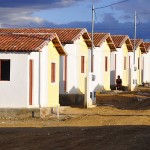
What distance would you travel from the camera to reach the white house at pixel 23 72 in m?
24.5

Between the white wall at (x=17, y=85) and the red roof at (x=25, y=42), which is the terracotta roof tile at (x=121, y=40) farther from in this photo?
the white wall at (x=17, y=85)

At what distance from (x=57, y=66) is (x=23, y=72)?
424cm

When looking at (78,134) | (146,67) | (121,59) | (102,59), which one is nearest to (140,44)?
(146,67)

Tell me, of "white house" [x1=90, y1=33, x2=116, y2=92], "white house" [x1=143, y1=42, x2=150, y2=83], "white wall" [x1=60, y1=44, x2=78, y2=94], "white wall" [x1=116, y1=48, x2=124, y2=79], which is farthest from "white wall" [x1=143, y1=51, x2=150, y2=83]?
"white wall" [x1=60, y1=44, x2=78, y2=94]

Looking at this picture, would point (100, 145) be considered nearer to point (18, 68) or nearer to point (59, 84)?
point (18, 68)

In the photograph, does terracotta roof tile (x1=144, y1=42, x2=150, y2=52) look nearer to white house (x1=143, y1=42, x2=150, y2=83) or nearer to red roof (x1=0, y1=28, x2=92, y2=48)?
white house (x1=143, y1=42, x2=150, y2=83)

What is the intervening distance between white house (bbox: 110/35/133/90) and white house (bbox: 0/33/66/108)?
17.5 m

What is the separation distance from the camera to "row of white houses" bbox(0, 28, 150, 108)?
24.5 metres

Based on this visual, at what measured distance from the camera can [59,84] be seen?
3114 centimetres

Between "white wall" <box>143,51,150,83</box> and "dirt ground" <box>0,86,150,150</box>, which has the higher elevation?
"white wall" <box>143,51,150,83</box>

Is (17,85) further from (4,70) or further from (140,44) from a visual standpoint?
(140,44)

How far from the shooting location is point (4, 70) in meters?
24.7

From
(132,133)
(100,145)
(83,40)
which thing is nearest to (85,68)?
(83,40)

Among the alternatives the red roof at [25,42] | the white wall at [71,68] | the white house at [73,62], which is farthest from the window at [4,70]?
the white wall at [71,68]
